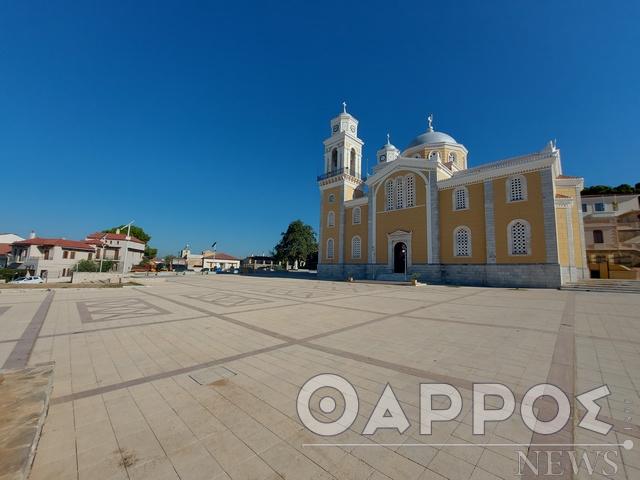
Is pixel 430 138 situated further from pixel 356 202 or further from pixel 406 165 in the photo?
pixel 356 202

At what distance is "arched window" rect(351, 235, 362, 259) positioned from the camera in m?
30.2

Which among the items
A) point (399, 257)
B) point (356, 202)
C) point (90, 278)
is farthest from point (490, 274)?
point (90, 278)

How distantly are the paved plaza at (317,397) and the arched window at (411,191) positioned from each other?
64.7 ft

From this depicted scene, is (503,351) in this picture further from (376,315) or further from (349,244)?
(349,244)

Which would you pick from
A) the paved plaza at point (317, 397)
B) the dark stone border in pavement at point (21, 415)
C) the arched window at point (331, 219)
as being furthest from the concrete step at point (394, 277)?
the dark stone border in pavement at point (21, 415)

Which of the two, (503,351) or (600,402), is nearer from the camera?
(600,402)

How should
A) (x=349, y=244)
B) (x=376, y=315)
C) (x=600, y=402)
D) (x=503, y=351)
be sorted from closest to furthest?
(x=600, y=402) → (x=503, y=351) → (x=376, y=315) → (x=349, y=244)

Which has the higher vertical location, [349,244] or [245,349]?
[349,244]

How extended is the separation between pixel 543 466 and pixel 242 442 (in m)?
2.52

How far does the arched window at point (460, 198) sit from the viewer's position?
75.2 ft

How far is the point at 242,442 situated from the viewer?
95.7 inches

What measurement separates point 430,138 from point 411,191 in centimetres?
938

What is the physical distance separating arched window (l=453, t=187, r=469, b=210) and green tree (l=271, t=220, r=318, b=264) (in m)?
32.9

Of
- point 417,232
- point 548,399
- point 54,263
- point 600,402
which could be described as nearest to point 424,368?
point 548,399
